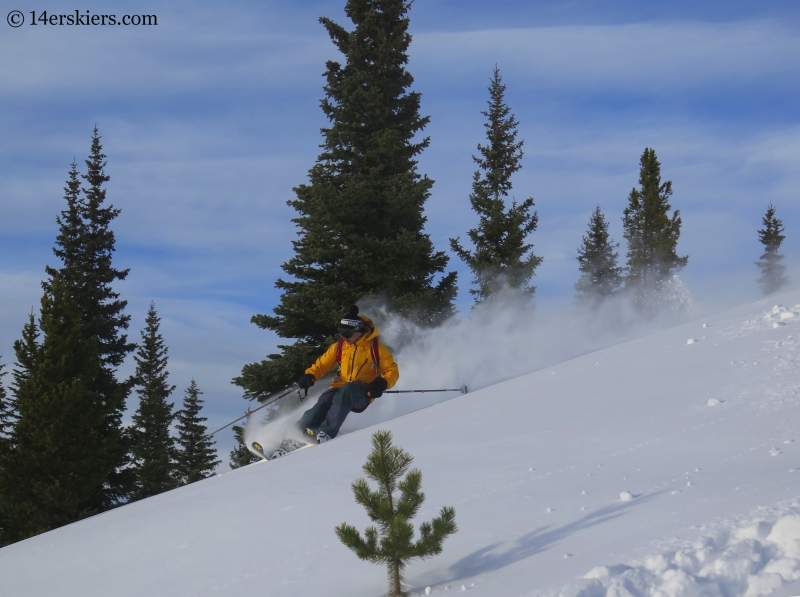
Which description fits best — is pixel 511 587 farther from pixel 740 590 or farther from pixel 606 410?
pixel 606 410

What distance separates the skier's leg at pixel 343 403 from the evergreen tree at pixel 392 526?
17.8 feet

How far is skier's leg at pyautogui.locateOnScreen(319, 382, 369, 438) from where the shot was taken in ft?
32.1

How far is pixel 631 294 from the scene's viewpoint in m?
43.4

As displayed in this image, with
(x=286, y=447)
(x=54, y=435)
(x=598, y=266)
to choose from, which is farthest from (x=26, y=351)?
(x=598, y=266)

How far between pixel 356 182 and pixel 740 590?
19.7m

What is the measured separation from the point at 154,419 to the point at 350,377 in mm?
36535

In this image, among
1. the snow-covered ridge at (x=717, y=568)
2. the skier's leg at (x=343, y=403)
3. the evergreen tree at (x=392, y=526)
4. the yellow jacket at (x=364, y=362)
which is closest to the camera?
the snow-covered ridge at (x=717, y=568)

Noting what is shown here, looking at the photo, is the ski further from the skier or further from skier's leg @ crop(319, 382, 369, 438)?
skier's leg @ crop(319, 382, 369, 438)

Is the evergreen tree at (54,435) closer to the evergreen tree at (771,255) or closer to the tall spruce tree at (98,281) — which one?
the tall spruce tree at (98,281)

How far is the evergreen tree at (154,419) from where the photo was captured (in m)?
37.0

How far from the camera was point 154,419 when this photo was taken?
43438mm

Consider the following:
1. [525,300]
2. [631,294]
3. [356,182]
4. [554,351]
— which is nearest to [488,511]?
[554,351]

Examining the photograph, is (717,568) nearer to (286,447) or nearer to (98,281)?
(286,447)

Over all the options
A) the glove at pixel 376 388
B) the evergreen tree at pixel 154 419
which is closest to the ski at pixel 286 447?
the glove at pixel 376 388
